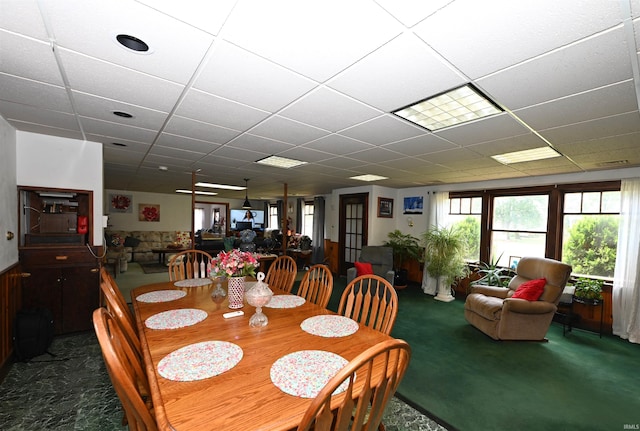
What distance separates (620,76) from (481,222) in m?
4.07

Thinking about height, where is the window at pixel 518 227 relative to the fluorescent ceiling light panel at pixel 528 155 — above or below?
below

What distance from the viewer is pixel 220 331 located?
1549 millimetres

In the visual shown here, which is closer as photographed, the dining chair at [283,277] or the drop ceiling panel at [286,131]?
the drop ceiling panel at [286,131]

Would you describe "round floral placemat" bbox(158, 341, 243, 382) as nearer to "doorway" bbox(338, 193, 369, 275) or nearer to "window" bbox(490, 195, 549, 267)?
"doorway" bbox(338, 193, 369, 275)

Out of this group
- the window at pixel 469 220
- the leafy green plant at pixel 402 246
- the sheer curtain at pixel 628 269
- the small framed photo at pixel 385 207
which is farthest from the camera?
the small framed photo at pixel 385 207

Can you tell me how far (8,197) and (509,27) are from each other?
404cm

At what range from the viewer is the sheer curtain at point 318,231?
768cm

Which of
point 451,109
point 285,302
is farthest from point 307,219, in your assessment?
point 451,109

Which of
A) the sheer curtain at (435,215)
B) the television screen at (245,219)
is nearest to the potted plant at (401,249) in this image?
the sheer curtain at (435,215)

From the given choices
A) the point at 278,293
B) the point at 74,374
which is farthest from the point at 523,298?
the point at 74,374

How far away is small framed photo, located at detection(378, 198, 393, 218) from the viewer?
615cm

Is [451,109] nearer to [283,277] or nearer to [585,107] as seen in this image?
[585,107]

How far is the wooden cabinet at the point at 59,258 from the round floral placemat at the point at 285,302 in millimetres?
2481

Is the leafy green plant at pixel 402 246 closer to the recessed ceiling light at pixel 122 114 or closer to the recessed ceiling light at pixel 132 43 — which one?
the recessed ceiling light at pixel 122 114
